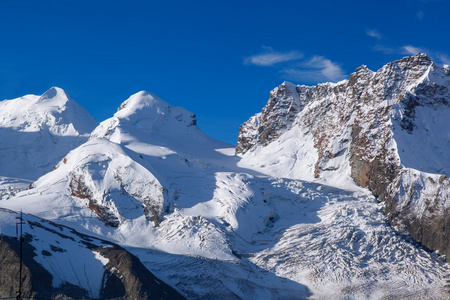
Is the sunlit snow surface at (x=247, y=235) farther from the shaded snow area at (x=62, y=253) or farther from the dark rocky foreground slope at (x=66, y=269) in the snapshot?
the dark rocky foreground slope at (x=66, y=269)

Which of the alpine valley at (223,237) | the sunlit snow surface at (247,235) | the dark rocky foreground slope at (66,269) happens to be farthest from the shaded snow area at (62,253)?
the sunlit snow surface at (247,235)

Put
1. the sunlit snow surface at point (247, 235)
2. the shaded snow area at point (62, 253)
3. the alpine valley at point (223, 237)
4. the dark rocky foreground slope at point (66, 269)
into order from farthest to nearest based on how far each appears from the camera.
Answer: the sunlit snow surface at point (247, 235) → the alpine valley at point (223, 237) → the shaded snow area at point (62, 253) → the dark rocky foreground slope at point (66, 269)

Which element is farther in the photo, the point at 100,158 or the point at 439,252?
the point at 100,158

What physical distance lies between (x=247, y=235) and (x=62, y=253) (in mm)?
51189

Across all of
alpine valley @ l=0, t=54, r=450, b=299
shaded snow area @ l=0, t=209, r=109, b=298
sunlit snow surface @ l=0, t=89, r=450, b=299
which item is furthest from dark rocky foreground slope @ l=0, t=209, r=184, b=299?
sunlit snow surface @ l=0, t=89, r=450, b=299

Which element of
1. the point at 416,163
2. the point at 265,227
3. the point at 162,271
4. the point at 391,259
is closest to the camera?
the point at 162,271

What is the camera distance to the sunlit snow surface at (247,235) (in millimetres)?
155125

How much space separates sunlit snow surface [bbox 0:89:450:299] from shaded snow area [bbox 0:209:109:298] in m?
4.13

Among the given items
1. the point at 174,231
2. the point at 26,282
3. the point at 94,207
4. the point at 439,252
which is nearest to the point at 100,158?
the point at 94,207

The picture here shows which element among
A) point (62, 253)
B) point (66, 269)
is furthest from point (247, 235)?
point (66, 269)

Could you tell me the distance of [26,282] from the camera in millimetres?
132750

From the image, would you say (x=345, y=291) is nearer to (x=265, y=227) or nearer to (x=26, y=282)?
(x=265, y=227)

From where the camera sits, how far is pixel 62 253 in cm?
14688

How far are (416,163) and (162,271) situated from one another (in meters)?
86.2
